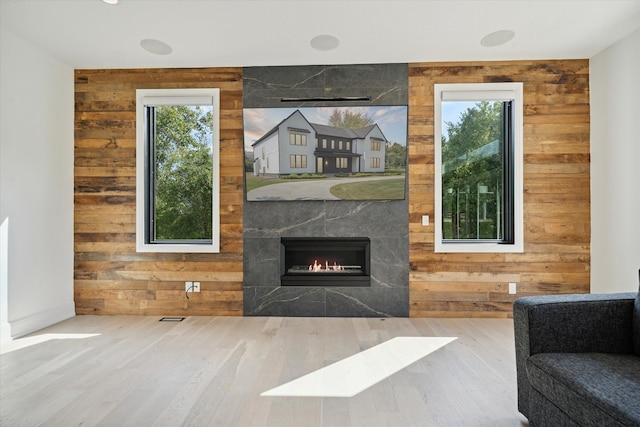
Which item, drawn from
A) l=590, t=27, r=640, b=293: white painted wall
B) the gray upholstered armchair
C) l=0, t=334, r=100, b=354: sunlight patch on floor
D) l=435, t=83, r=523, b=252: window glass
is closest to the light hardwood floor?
l=0, t=334, r=100, b=354: sunlight patch on floor

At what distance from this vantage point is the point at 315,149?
13.7 feet

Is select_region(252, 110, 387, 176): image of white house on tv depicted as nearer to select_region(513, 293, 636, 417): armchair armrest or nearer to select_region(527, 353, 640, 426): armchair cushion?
select_region(513, 293, 636, 417): armchair armrest

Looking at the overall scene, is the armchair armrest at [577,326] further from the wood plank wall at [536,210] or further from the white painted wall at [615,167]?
the wood plank wall at [536,210]

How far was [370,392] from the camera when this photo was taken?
93.7 inches

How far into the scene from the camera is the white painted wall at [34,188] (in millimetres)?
3453

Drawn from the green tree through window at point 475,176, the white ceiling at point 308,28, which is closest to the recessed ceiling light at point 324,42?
the white ceiling at point 308,28

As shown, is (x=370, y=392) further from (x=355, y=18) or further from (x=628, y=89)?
(x=628, y=89)

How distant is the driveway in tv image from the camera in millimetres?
4176

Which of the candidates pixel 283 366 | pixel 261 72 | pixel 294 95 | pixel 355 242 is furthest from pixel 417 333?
pixel 261 72

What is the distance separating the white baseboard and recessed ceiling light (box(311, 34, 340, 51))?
3753 millimetres

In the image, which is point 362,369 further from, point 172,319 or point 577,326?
point 172,319

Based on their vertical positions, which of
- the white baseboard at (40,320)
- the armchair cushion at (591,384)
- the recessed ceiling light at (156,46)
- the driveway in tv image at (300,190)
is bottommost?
the white baseboard at (40,320)

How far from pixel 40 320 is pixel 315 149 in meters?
3.23

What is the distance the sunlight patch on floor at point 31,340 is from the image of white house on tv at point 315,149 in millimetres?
2304
